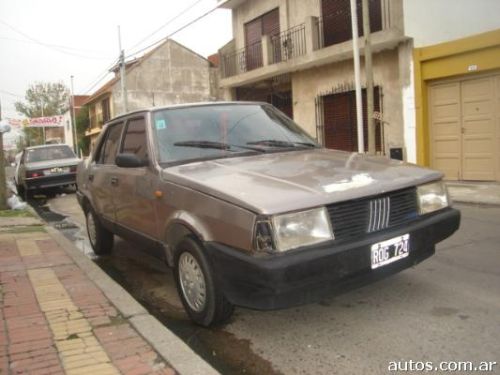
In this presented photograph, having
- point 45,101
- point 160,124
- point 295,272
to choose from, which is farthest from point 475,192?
point 45,101

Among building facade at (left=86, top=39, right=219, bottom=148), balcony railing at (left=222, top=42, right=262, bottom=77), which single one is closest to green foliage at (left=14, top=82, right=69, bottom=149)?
building facade at (left=86, top=39, right=219, bottom=148)

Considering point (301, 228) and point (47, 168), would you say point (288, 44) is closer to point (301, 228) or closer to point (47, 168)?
point (47, 168)

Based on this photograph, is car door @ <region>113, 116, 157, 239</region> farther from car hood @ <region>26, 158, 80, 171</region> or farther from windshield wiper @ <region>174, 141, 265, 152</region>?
car hood @ <region>26, 158, 80, 171</region>

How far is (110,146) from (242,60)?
1565cm

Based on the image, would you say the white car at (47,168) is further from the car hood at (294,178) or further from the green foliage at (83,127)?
the green foliage at (83,127)

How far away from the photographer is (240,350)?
343cm

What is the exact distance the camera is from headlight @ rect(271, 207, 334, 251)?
306 cm

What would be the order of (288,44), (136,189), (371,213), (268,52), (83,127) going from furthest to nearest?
(83,127), (268,52), (288,44), (136,189), (371,213)


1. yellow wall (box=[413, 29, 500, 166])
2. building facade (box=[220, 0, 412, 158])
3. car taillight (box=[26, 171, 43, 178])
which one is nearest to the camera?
yellow wall (box=[413, 29, 500, 166])

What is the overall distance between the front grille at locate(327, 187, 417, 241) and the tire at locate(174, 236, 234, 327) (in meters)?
0.94

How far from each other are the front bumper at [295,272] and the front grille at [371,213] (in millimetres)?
65

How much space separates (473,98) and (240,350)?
10454 millimetres

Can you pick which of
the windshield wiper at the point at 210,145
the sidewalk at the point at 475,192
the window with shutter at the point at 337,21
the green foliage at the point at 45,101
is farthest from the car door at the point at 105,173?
the green foliage at the point at 45,101

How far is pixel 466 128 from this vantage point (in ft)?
39.5
